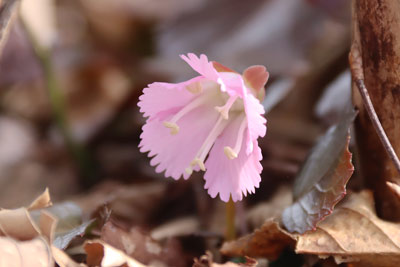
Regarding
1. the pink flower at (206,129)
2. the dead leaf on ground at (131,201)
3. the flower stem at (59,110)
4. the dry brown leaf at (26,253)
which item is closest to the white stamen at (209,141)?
the pink flower at (206,129)

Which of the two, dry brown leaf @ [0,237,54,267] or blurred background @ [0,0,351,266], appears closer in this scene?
dry brown leaf @ [0,237,54,267]

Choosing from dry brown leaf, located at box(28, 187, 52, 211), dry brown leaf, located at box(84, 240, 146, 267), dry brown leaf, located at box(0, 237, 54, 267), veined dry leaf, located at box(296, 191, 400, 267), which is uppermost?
dry brown leaf, located at box(28, 187, 52, 211)

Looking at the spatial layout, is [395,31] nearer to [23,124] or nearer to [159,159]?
[159,159]

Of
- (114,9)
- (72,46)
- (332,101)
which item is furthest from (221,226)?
(114,9)

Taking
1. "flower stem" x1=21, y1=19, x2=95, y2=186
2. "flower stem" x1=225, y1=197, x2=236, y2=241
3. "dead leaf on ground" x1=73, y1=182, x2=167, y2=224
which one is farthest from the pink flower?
"flower stem" x1=21, y1=19, x2=95, y2=186

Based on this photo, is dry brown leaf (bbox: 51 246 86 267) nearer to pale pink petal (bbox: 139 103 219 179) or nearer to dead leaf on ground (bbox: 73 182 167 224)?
pale pink petal (bbox: 139 103 219 179)

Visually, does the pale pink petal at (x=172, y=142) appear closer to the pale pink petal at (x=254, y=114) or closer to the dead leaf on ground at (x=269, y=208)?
the pale pink petal at (x=254, y=114)
